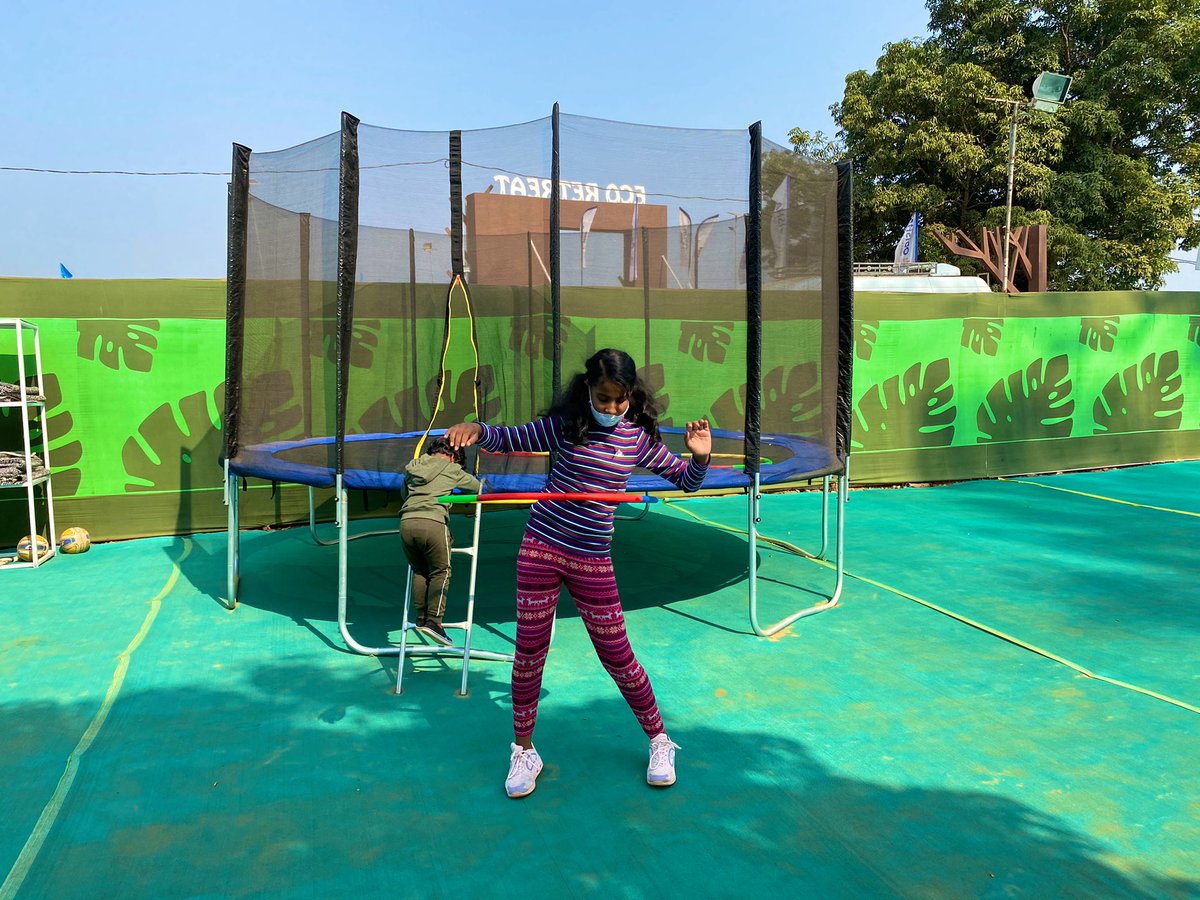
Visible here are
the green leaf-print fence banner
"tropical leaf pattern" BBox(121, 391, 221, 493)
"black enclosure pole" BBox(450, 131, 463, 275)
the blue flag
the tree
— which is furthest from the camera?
the tree

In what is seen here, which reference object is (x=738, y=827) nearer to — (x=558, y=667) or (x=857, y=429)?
(x=558, y=667)

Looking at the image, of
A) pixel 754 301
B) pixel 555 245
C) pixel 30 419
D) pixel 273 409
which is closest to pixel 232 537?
pixel 273 409

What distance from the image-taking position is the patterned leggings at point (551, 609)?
251 cm

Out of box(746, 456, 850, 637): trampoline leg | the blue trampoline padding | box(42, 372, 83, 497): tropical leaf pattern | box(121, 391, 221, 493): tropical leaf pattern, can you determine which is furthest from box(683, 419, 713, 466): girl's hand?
box(42, 372, 83, 497): tropical leaf pattern

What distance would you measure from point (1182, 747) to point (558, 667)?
2286 mm

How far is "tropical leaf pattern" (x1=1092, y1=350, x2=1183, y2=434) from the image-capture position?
914 centimetres

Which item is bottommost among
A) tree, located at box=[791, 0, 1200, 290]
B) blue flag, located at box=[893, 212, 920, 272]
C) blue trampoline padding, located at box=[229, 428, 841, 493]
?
blue trampoline padding, located at box=[229, 428, 841, 493]

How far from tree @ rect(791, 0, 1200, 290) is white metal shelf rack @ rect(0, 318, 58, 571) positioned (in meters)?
18.9

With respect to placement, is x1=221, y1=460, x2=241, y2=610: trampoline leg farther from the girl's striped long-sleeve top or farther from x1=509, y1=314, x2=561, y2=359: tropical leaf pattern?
the girl's striped long-sleeve top

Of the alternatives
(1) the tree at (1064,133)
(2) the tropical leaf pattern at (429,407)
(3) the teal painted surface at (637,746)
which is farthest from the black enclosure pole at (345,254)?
(1) the tree at (1064,133)

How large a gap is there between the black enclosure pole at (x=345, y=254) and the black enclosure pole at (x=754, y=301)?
1842 mm

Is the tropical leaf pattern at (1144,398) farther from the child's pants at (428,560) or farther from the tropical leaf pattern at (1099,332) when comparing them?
the child's pants at (428,560)

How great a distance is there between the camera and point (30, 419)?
5.72 meters

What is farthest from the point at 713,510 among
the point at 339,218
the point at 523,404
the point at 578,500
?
the point at 578,500
